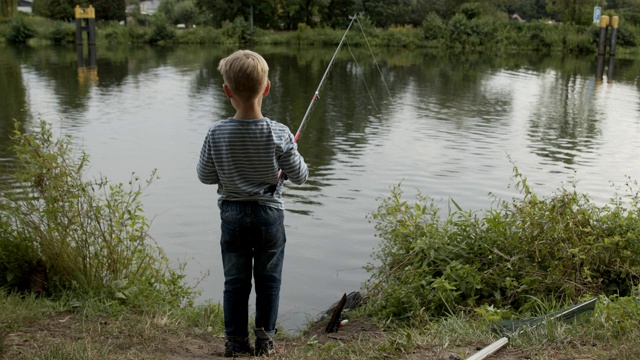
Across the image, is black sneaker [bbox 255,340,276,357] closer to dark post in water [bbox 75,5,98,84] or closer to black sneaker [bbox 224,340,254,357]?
black sneaker [bbox 224,340,254,357]

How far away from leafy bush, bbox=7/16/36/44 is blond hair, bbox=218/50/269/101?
38.5 meters

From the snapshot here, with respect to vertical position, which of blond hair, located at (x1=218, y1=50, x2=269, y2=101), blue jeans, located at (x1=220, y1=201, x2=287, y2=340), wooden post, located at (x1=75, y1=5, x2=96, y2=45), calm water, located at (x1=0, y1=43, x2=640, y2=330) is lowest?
calm water, located at (x1=0, y1=43, x2=640, y2=330)

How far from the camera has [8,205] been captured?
4.50 meters

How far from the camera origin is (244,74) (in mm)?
3086

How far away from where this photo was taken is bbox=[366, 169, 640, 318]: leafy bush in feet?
14.1

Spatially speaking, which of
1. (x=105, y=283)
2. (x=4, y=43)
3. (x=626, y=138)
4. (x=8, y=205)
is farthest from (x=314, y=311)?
(x=4, y=43)

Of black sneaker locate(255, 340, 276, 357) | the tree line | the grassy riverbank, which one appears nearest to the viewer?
the grassy riverbank

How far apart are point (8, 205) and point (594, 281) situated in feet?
11.9

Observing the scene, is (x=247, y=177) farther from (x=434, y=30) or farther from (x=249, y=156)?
(x=434, y=30)

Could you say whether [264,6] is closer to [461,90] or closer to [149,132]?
[461,90]

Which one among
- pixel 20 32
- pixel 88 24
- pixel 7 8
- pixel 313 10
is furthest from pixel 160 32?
pixel 7 8

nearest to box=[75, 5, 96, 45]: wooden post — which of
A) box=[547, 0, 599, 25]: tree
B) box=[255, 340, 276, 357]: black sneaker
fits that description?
box=[547, 0, 599, 25]: tree

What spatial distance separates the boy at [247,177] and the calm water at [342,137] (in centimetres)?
180

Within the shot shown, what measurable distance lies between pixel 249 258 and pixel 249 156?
1.62 feet
